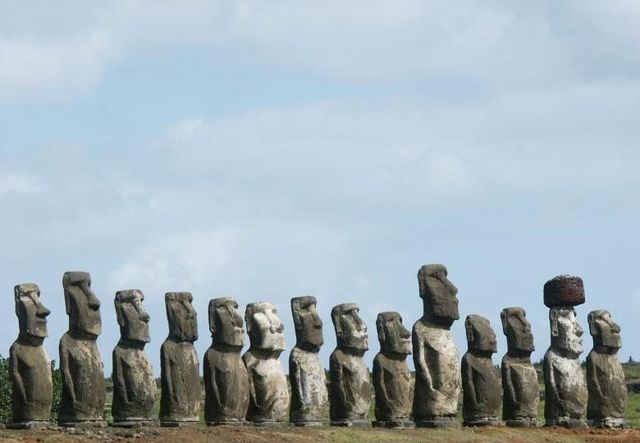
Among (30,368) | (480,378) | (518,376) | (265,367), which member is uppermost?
(518,376)

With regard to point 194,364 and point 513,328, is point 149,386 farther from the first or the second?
point 513,328

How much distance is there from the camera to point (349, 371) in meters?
33.0

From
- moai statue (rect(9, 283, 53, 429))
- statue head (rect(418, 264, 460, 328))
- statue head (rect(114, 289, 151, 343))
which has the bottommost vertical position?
moai statue (rect(9, 283, 53, 429))

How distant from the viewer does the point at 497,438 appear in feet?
107

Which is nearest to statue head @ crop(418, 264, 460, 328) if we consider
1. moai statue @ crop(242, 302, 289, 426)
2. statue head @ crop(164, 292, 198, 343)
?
moai statue @ crop(242, 302, 289, 426)

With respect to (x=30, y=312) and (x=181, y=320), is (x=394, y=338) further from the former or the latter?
(x=30, y=312)

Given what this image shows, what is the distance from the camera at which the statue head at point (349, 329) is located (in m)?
33.2

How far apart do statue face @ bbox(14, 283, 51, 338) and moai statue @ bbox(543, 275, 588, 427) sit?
12211mm

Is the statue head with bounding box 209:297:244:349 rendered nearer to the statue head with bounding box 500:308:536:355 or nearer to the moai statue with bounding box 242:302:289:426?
the moai statue with bounding box 242:302:289:426

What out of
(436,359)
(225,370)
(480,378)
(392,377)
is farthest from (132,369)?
(480,378)

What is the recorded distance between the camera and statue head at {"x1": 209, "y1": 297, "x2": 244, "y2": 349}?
31.1 metres

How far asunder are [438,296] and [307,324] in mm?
2963

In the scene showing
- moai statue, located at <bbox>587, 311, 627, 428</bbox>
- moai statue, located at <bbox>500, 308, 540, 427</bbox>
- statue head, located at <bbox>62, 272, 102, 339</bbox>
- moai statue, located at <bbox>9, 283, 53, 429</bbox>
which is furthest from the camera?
moai statue, located at <bbox>587, 311, 627, 428</bbox>

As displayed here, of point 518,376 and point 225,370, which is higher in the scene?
point 518,376
